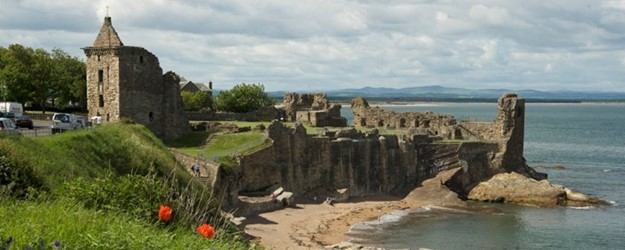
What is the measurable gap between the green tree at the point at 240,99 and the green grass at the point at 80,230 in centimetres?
6666

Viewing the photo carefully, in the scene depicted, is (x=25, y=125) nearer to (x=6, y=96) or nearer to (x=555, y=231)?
(x=6, y=96)

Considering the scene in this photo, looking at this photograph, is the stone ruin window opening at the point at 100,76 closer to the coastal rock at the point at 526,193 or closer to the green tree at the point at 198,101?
the green tree at the point at 198,101

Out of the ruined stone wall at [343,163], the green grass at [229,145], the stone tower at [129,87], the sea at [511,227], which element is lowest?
the sea at [511,227]

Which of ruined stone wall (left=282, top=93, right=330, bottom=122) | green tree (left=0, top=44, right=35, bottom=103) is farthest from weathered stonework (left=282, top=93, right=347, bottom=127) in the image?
green tree (left=0, top=44, right=35, bottom=103)

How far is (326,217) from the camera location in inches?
1885

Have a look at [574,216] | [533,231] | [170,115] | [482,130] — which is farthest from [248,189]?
[482,130]

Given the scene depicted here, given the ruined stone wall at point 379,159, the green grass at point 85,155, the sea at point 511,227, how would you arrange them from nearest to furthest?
the green grass at point 85,155
the sea at point 511,227
the ruined stone wall at point 379,159

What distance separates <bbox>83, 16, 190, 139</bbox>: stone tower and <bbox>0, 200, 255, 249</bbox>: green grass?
1426 inches

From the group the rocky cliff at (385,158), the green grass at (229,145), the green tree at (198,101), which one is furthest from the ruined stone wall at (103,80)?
the green tree at (198,101)

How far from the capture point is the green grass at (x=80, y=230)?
12960 mm

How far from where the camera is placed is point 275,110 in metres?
73.7

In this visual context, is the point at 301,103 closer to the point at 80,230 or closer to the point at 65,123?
the point at 65,123

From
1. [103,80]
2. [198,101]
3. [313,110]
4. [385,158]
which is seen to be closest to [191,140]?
[103,80]

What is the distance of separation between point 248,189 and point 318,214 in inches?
181
